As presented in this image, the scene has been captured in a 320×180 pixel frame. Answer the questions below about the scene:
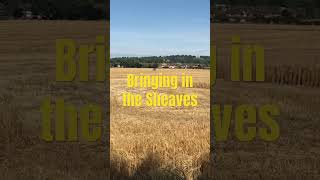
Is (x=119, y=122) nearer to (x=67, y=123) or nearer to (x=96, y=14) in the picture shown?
(x=67, y=123)

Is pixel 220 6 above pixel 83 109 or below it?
above

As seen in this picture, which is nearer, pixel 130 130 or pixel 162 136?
pixel 162 136

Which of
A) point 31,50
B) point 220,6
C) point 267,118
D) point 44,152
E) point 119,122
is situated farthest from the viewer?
point 220,6

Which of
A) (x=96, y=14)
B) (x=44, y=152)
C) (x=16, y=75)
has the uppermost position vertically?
(x=96, y=14)

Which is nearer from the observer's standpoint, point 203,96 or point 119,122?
point 119,122

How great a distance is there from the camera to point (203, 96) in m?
17.2

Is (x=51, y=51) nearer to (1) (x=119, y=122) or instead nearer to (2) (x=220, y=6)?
(2) (x=220, y=6)

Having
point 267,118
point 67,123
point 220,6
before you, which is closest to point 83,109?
point 67,123

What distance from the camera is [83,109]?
13641 mm

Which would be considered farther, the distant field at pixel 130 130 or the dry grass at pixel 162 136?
the dry grass at pixel 162 136

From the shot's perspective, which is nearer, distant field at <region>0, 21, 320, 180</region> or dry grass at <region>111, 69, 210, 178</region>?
distant field at <region>0, 21, 320, 180</region>

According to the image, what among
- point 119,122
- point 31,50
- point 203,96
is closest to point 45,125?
point 119,122

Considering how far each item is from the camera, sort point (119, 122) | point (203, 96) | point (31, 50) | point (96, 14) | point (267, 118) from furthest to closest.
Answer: point (31, 50), point (96, 14), point (203, 96), point (267, 118), point (119, 122)

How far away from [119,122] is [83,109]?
198cm
